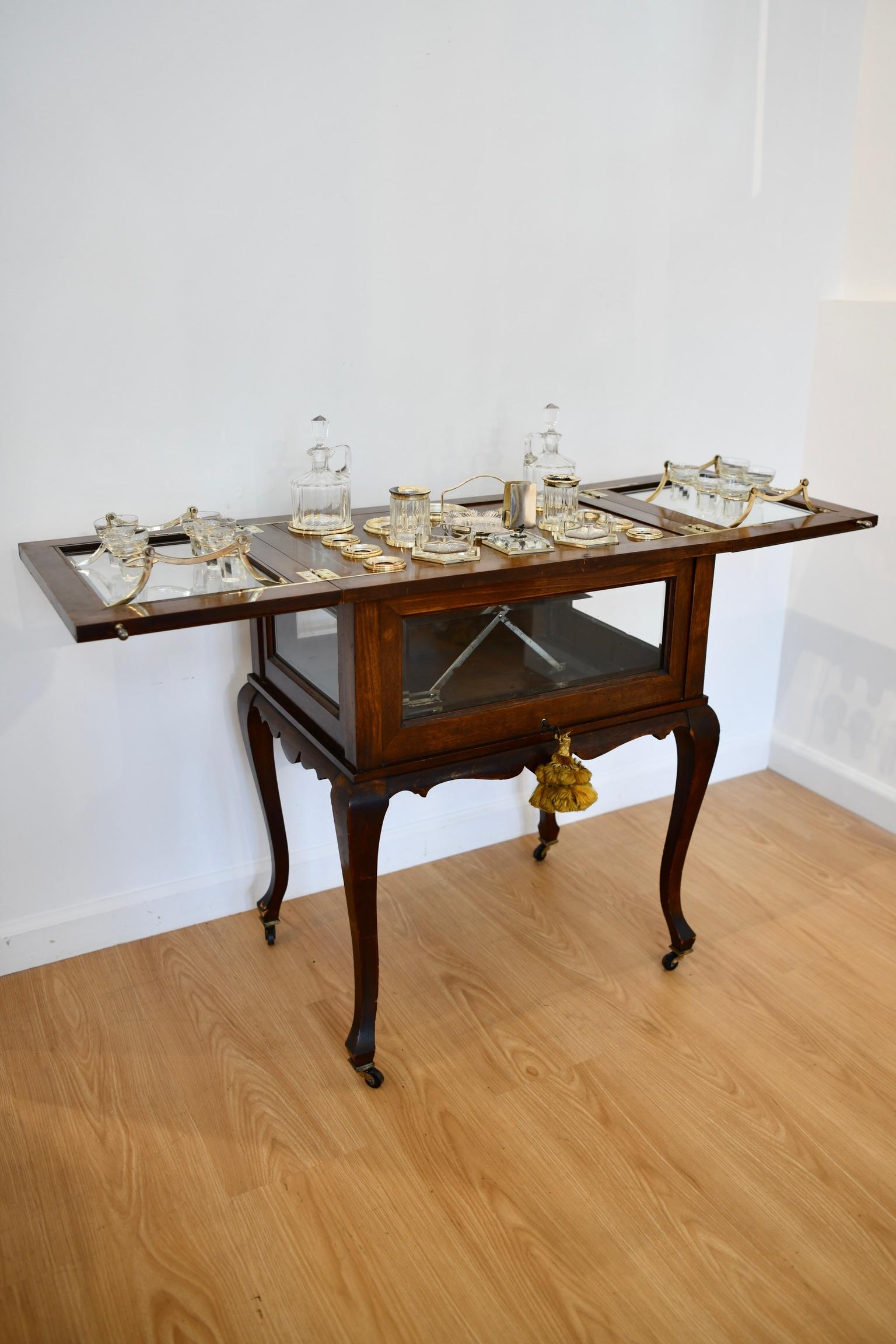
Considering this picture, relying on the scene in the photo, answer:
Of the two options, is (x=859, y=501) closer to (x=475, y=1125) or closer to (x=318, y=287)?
(x=318, y=287)

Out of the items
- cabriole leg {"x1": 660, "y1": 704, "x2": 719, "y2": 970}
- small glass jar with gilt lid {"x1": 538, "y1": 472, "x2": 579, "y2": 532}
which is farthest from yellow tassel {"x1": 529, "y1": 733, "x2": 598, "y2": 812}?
small glass jar with gilt lid {"x1": 538, "y1": 472, "x2": 579, "y2": 532}

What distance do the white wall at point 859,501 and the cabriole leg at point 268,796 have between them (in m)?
1.54

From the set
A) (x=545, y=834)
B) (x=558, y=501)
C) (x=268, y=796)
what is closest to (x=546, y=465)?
(x=558, y=501)

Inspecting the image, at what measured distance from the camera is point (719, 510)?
6.97 feet

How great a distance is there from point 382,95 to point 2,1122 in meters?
1.95

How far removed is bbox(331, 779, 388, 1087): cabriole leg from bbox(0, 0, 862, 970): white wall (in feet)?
1.97

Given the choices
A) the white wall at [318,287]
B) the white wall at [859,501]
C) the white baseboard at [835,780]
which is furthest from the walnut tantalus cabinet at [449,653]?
the white baseboard at [835,780]

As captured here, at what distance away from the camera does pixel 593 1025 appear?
2064mm

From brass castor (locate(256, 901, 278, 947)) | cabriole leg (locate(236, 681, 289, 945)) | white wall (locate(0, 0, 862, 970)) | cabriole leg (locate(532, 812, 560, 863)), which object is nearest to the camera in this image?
white wall (locate(0, 0, 862, 970))

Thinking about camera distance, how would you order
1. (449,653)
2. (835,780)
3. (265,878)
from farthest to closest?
(835,780) → (265,878) → (449,653)

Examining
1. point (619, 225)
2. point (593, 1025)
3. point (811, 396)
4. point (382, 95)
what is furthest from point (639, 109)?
point (593, 1025)

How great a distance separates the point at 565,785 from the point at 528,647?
0.82 feet

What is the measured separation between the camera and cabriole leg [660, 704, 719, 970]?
209 cm

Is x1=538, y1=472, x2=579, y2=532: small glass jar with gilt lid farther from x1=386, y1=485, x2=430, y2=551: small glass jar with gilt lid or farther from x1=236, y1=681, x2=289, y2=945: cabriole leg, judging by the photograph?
x1=236, y1=681, x2=289, y2=945: cabriole leg
